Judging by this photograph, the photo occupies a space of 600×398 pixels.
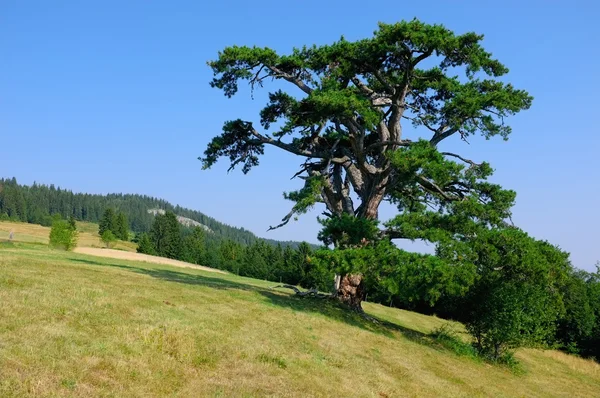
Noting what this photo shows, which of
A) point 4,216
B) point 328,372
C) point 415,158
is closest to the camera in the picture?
point 328,372

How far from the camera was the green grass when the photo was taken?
8.48 meters

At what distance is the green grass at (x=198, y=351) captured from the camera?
8477 millimetres

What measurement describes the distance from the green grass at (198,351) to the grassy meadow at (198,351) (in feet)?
0.12

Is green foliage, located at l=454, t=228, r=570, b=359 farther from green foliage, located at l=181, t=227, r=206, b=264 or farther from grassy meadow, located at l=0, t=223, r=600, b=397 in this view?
green foliage, located at l=181, t=227, r=206, b=264

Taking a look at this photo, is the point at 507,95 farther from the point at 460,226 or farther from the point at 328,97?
the point at 328,97

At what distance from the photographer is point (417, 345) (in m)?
19.2

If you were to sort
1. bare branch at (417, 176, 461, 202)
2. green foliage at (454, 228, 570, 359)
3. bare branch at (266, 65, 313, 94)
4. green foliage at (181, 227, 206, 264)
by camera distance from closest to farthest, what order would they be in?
green foliage at (454, 228, 570, 359) → bare branch at (417, 176, 461, 202) → bare branch at (266, 65, 313, 94) → green foliage at (181, 227, 206, 264)

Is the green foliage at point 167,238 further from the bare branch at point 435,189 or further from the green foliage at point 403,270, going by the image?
the green foliage at point 403,270

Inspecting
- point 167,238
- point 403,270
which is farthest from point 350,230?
point 167,238

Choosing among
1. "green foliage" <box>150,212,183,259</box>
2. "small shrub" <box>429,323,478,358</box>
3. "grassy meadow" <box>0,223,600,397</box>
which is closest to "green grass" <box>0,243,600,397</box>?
"grassy meadow" <box>0,223,600,397</box>

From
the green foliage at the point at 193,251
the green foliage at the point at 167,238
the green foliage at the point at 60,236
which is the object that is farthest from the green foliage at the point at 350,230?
the green foliage at the point at 167,238

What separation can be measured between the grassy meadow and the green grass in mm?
35

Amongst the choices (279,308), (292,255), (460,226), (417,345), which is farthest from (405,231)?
(292,255)

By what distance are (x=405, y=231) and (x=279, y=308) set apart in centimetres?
602
